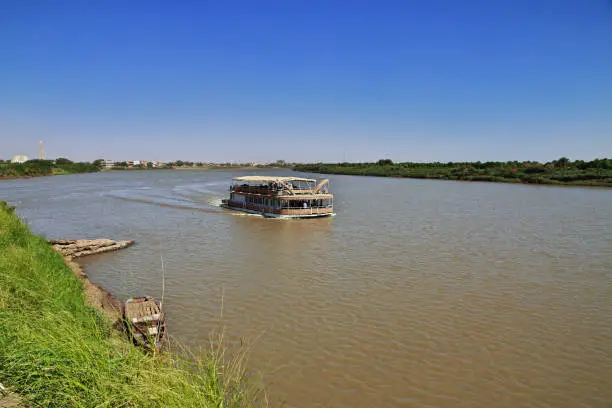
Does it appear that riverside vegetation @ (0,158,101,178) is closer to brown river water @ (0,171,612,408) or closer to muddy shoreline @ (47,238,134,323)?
brown river water @ (0,171,612,408)

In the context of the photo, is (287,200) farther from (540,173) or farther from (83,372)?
(540,173)

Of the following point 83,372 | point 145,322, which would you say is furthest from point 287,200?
point 83,372

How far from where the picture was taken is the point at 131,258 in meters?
21.4

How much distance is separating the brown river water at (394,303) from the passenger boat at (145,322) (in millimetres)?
1764

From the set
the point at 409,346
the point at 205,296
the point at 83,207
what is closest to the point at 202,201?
the point at 83,207

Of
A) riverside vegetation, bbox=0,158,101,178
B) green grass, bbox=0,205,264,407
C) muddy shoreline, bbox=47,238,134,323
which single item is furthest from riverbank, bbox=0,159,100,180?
green grass, bbox=0,205,264,407

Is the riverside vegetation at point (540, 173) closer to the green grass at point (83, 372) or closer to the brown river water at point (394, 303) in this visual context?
the brown river water at point (394, 303)

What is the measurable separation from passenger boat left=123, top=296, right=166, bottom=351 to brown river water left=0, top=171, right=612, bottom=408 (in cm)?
176

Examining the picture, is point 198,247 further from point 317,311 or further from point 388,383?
point 388,383

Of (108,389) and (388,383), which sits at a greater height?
(108,389)

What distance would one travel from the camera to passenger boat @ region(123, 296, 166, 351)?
949 cm

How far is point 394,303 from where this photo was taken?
1475cm

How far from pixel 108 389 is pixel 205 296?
989cm

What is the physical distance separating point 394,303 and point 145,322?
28.2 feet
